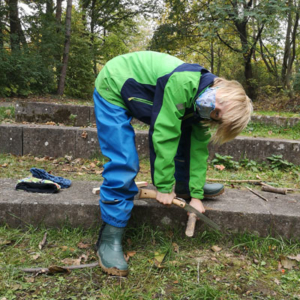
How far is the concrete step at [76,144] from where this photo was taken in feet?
12.7

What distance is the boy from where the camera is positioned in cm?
185

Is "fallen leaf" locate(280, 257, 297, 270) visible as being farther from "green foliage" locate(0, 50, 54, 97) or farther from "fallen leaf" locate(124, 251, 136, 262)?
"green foliage" locate(0, 50, 54, 97)

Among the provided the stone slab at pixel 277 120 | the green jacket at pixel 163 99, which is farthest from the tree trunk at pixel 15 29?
the green jacket at pixel 163 99

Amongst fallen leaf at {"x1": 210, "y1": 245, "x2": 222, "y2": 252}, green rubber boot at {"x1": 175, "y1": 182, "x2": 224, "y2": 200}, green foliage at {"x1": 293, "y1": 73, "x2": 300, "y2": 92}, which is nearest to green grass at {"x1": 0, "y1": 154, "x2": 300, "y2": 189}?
green rubber boot at {"x1": 175, "y1": 182, "x2": 224, "y2": 200}

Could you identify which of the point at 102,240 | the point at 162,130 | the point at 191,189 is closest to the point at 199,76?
the point at 162,130

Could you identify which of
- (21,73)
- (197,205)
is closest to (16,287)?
(197,205)

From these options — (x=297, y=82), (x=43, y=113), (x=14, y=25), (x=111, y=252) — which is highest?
(x=14, y=25)

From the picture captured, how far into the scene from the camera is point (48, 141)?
12.9 feet

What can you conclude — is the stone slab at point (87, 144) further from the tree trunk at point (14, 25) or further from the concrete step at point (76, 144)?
the tree trunk at point (14, 25)

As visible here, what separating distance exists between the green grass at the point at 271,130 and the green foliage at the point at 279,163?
116cm

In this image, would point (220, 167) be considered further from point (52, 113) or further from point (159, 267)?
point (52, 113)

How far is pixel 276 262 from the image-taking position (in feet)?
6.64

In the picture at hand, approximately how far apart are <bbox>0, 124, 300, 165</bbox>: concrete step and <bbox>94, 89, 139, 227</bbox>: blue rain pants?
1992 mm

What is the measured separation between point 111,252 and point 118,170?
499 millimetres
